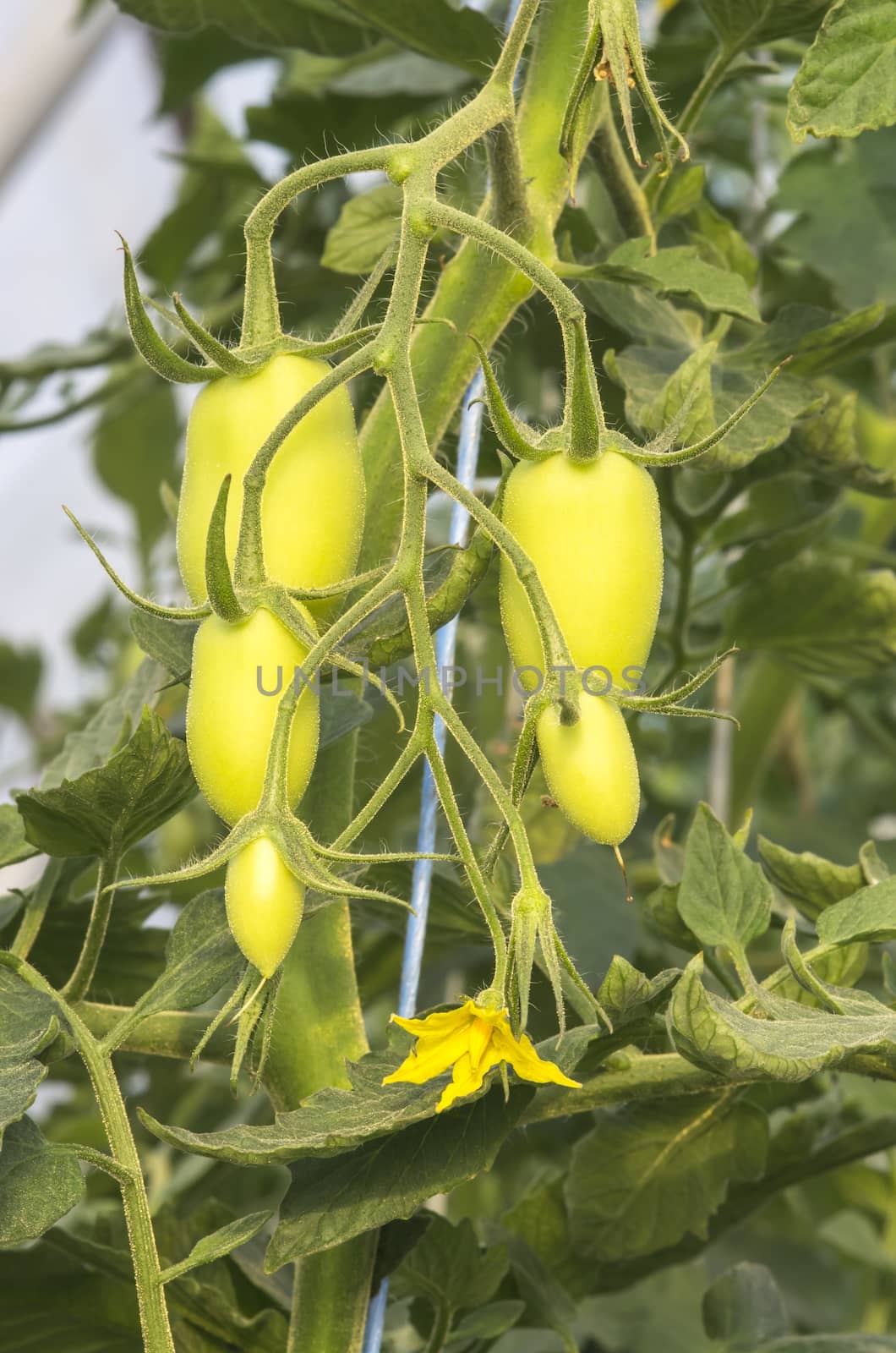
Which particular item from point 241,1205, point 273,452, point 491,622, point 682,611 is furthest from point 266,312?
point 241,1205

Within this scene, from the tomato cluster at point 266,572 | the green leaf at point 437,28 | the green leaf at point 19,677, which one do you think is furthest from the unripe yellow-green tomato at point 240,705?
the green leaf at point 19,677

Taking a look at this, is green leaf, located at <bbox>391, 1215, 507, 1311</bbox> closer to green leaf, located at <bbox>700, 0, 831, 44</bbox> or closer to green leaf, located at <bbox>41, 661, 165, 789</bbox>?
green leaf, located at <bbox>41, 661, 165, 789</bbox>

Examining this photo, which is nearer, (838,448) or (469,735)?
(469,735)

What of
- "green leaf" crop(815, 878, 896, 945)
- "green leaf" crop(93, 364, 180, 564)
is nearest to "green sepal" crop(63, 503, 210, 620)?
"green leaf" crop(815, 878, 896, 945)

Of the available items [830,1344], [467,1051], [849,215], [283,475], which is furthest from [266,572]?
[849,215]

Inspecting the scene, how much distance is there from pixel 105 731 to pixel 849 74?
0.34 m

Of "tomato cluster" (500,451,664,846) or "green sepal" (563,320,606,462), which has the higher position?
"green sepal" (563,320,606,462)

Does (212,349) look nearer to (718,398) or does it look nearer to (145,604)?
(145,604)

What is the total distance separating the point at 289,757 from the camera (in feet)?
1.17

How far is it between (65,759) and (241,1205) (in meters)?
0.51

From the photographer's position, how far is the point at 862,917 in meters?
0.43

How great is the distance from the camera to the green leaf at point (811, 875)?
493 millimetres

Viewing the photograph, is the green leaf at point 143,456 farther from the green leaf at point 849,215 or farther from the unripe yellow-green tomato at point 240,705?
the unripe yellow-green tomato at point 240,705

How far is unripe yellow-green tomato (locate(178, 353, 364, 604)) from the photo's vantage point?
1.21 feet
